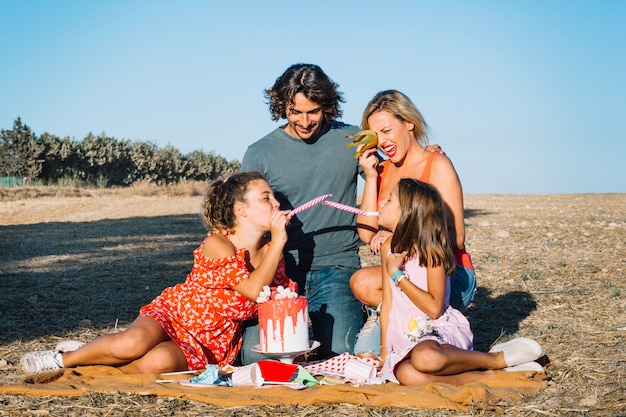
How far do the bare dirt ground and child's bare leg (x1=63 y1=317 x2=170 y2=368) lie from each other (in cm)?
44

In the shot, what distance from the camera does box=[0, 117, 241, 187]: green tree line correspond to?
39.9 m

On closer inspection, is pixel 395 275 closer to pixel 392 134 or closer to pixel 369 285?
pixel 369 285

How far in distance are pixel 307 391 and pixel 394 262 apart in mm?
912

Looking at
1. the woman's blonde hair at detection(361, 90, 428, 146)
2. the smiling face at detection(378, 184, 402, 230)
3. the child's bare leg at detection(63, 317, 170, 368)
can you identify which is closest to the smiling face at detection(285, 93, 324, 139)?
the woman's blonde hair at detection(361, 90, 428, 146)

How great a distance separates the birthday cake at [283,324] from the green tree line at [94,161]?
31.9 metres

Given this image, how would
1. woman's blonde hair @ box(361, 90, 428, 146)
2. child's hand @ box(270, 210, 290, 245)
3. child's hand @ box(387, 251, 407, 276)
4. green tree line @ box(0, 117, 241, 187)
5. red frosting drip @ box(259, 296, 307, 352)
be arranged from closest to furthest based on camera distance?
1. child's hand @ box(387, 251, 407, 276)
2. red frosting drip @ box(259, 296, 307, 352)
3. child's hand @ box(270, 210, 290, 245)
4. woman's blonde hair @ box(361, 90, 428, 146)
5. green tree line @ box(0, 117, 241, 187)

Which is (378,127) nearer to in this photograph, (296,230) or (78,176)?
(296,230)

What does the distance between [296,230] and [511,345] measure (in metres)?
1.81

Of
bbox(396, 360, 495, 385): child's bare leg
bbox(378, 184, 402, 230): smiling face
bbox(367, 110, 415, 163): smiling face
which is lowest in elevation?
bbox(396, 360, 495, 385): child's bare leg

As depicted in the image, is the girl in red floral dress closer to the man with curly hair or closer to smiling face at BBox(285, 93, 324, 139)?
the man with curly hair

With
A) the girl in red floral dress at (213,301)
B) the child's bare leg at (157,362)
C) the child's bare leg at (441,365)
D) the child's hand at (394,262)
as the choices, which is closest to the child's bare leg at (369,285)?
the girl in red floral dress at (213,301)

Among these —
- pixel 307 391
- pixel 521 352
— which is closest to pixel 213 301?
pixel 307 391

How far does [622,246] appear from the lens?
33.1ft

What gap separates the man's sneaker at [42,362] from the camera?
4.25 meters
